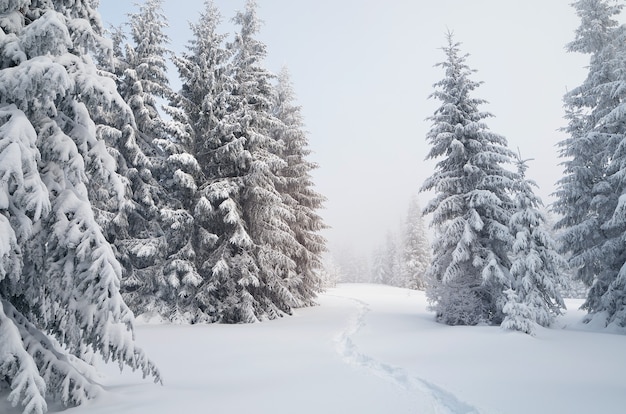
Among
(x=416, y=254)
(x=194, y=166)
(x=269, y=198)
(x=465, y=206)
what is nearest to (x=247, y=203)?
(x=269, y=198)

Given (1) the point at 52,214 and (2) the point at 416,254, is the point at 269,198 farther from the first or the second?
(2) the point at 416,254

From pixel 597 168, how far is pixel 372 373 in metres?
16.4

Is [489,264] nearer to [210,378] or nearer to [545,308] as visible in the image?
[545,308]

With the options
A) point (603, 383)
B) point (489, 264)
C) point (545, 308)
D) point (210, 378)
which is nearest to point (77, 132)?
point (210, 378)

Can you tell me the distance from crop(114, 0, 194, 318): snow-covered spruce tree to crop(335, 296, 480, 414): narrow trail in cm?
883

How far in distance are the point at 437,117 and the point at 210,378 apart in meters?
15.4

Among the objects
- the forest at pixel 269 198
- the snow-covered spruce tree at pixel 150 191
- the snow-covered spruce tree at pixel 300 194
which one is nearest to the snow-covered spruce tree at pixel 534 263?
the forest at pixel 269 198

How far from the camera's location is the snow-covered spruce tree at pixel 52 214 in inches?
209

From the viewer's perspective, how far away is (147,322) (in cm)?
1702

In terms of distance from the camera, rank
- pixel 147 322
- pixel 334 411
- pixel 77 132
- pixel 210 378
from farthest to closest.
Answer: pixel 147 322 → pixel 210 378 → pixel 77 132 → pixel 334 411

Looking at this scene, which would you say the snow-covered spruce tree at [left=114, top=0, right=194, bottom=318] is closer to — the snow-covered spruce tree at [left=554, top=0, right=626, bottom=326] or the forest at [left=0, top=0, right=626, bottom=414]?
the forest at [left=0, top=0, right=626, bottom=414]

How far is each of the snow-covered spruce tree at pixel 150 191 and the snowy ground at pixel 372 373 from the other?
285 cm

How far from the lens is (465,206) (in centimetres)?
1777

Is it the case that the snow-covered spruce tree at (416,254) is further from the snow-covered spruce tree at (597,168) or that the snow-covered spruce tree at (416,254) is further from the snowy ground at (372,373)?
the snowy ground at (372,373)
